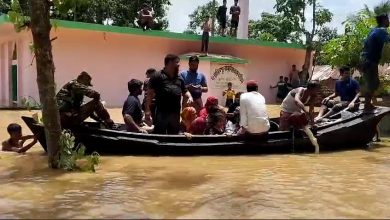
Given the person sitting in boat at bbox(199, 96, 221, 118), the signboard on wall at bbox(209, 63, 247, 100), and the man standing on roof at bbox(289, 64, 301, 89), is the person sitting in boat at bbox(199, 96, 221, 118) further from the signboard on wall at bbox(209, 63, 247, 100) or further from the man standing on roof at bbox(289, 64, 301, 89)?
the man standing on roof at bbox(289, 64, 301, 89)

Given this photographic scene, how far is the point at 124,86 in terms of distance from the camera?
56.3 feet

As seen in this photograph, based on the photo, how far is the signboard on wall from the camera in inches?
683

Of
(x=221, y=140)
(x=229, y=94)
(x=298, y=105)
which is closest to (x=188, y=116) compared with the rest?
(x=221, y=140)

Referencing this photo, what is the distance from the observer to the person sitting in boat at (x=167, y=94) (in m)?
7.26

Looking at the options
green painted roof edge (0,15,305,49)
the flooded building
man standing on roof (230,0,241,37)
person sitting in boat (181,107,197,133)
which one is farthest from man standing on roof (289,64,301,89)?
person sitting in boat (181,107,197,133)

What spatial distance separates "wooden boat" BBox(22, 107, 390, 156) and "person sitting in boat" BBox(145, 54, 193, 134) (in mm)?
337

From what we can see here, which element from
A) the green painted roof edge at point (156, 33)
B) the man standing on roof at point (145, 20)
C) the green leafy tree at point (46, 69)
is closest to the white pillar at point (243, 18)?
the green painted roof edge at point (156, 33)

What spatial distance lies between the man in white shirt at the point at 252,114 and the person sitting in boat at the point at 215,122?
0.41 metres

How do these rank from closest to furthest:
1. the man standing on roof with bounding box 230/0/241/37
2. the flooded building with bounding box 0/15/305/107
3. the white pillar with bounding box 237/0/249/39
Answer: the flooded building with bounding box 0/15/305/107, the man standing on roof with bounding box 230/0/241/37, the white pillar with bounding box 237/0/249/39

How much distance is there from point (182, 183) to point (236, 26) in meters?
16.2

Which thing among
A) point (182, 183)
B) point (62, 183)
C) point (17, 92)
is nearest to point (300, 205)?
point (182, 183)

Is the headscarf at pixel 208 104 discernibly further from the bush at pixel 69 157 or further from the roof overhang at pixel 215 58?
the roof overhang at pixel 215 58

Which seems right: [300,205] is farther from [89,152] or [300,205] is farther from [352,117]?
[352,117]

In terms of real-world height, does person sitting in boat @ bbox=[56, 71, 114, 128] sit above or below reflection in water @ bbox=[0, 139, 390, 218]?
above
